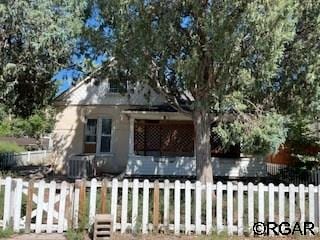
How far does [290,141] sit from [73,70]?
10.6 m

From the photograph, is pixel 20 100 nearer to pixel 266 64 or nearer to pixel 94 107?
pixel 94 107

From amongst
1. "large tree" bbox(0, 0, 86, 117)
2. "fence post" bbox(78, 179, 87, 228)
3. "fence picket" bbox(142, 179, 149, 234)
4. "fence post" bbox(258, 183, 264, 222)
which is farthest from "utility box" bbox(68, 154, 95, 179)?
"fence post" bbox(258, 183, 264, 222)

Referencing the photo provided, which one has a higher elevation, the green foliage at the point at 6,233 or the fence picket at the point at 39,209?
the fence picket at the point at 39,209

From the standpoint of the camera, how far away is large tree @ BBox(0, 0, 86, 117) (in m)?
15.2

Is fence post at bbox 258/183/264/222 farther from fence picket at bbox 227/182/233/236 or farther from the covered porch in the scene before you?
the covered porch

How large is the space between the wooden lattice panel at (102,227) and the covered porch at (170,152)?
13.4 meters

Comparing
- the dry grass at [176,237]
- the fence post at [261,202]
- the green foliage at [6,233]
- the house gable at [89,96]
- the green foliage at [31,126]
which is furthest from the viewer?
the green foliage at [31,126]

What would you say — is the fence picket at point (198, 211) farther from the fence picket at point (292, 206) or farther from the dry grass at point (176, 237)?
the fence picket at point (292, 206)

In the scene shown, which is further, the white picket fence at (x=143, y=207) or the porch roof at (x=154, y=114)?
the porch roof at (x=154, y=114)

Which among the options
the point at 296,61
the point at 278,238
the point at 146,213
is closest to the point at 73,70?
the point at 296,61

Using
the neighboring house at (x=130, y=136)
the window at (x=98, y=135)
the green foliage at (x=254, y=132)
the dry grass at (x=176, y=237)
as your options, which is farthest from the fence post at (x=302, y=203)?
the window at (x=98, y=135)

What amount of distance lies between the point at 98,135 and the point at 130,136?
9.74ft

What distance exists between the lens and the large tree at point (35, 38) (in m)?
15.2

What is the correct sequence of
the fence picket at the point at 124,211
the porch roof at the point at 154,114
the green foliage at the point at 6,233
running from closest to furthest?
the green foliage at the point at 6,233 < the fence picket at the point at 124,211 < the porch roof at the point at 154,114
